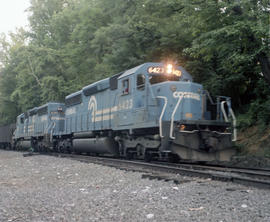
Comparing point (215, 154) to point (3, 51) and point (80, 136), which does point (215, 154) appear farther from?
point (3, 51)

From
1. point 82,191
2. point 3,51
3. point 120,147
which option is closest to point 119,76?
point 120,147

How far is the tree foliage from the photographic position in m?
10.1

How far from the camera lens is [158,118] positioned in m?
Result: 9.95

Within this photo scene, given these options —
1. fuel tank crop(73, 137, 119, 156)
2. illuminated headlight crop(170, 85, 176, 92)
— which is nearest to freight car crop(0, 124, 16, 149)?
fuel tank crop(73, 137, 119, 156)

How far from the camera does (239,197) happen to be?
5.02 metres

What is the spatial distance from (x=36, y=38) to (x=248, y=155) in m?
33.2

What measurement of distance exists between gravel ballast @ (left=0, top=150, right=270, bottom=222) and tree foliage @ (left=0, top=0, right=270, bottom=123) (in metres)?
5.26

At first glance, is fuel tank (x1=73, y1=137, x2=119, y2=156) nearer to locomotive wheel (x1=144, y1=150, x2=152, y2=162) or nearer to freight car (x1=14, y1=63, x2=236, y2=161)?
freight car (x1=14, y1=63, x2=236, y2=161)

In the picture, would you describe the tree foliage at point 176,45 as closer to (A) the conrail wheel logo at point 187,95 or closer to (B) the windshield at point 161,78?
(B) the windshield at point 161,78

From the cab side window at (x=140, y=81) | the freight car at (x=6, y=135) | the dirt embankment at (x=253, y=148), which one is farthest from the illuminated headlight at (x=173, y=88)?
the freight car at (x=6, y=135)

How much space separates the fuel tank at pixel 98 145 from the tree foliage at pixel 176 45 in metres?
4.66

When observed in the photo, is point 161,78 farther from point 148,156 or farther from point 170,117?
point 148,156

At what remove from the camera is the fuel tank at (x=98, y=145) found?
1293 centimetres

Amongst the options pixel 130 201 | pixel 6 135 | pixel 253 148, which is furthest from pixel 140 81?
pixel 6 135
